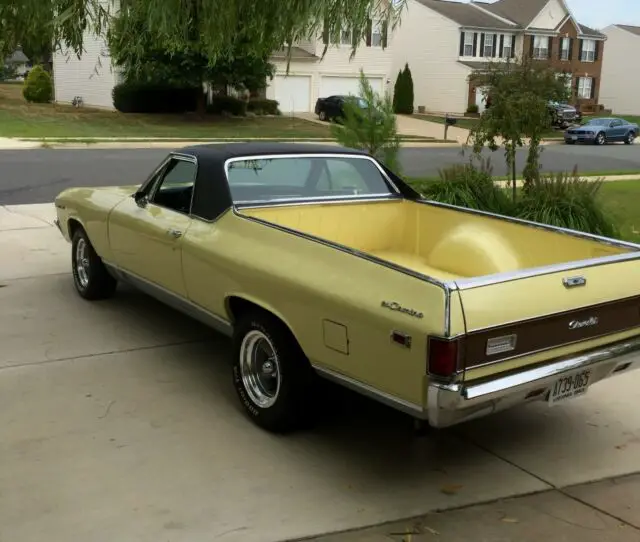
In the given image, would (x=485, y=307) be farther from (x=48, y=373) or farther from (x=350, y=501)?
(x=48, y=373)

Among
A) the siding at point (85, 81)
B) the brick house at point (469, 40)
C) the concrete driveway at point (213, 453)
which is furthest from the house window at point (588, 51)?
the concrete driveway at point (213, 453)

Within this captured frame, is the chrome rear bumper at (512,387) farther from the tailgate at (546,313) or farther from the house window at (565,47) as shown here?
the house window at (565,47)

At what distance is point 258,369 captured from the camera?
460 centimetres

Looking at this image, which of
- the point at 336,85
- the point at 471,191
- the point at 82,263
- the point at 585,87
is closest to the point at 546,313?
the point at 82,263

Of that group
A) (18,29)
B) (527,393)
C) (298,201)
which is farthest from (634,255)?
(18,29)

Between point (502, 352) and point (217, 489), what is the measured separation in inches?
61.8

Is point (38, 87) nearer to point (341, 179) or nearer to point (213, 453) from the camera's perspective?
point (341, 179)

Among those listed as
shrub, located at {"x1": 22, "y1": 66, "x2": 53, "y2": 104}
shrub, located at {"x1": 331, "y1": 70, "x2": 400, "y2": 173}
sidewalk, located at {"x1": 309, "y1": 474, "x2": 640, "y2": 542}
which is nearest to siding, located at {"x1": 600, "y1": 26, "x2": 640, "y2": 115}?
shrub, located at {"x1": 22, "y1": 66, "x2": 53, "y2": 104}

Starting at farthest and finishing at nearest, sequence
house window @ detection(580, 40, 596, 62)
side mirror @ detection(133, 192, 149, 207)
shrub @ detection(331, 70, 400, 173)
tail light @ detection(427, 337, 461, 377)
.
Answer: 1. house window @ detection(580, 40, 596, 62)
2. shrub @ detection(331, 70, 400, 173)
3. side mirror @ detection(133, 192, 149, 207)
4. tail light @ detection(427, 337, 461, 377)

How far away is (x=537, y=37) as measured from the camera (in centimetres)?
5234

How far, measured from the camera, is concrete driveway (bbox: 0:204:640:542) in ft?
11.7

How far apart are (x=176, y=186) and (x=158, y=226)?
40cm

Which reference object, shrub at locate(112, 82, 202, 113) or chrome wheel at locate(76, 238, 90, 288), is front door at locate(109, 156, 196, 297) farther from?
shrub at locate(112, 82, 202, 113)

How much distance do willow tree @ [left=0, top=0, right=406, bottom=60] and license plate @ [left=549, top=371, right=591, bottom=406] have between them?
91.2 inches
